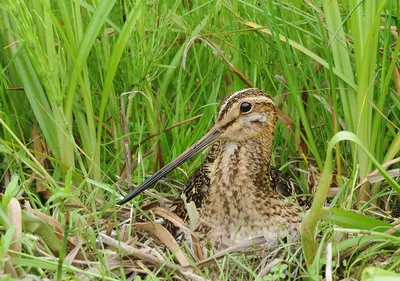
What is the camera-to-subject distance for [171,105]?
14.0ft

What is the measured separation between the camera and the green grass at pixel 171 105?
321cm

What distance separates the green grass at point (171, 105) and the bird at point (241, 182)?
153 millimetres

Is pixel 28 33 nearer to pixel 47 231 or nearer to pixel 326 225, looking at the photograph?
pixel 47 231

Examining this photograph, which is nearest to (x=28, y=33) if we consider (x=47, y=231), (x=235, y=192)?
(x=47, y=231)

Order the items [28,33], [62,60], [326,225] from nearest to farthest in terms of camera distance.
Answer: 1. [326,225]
2. [28,33]
3. [62,60]

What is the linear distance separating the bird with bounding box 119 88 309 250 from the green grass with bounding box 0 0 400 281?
6.0 inches

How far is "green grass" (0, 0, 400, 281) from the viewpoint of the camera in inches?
126

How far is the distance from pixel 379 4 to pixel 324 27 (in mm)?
282

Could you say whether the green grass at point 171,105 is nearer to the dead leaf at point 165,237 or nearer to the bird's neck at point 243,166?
the dead leaf at point 165,237

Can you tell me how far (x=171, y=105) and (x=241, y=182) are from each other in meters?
0.79

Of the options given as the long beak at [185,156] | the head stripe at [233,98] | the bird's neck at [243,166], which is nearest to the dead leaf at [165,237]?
the long beak at [185,156]

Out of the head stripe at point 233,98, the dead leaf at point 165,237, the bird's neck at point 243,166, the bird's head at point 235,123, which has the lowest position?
the dead leaf at point 165,237

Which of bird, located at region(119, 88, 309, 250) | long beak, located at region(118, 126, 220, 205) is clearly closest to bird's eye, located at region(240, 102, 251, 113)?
bird, located at region(119, 88, 309, 250)

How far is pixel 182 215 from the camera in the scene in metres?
3.82
